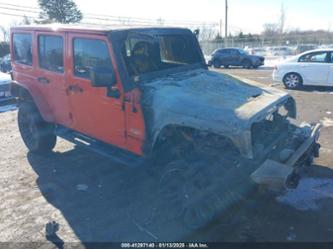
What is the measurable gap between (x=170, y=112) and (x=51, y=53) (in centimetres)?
249

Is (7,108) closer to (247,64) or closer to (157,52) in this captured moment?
(157,52)

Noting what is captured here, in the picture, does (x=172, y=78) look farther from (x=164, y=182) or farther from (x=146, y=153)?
(x=164, y=182)

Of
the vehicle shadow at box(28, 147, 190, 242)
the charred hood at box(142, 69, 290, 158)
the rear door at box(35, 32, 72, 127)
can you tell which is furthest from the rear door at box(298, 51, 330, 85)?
the rear door at box(35, 32, 72, 127)

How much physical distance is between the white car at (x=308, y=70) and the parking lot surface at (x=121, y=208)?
7105 millimetres

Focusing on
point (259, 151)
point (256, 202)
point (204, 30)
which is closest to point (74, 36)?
point (259, 151)

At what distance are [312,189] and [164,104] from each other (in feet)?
7.94

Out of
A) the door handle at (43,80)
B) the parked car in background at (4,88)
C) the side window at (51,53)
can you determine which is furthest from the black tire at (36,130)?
the parked car in background at (4,88)

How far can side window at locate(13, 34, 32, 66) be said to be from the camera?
18.2ft

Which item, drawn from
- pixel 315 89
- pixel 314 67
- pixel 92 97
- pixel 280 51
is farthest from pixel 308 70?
pixel 280 51

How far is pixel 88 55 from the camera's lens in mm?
4398

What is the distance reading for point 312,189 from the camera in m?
4.50

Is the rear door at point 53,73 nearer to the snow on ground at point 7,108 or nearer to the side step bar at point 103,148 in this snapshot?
the side step bar at point 103,148

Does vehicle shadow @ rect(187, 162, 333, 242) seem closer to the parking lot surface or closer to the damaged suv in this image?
the parking lot surface

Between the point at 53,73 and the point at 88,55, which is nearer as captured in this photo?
the point at 88,55
